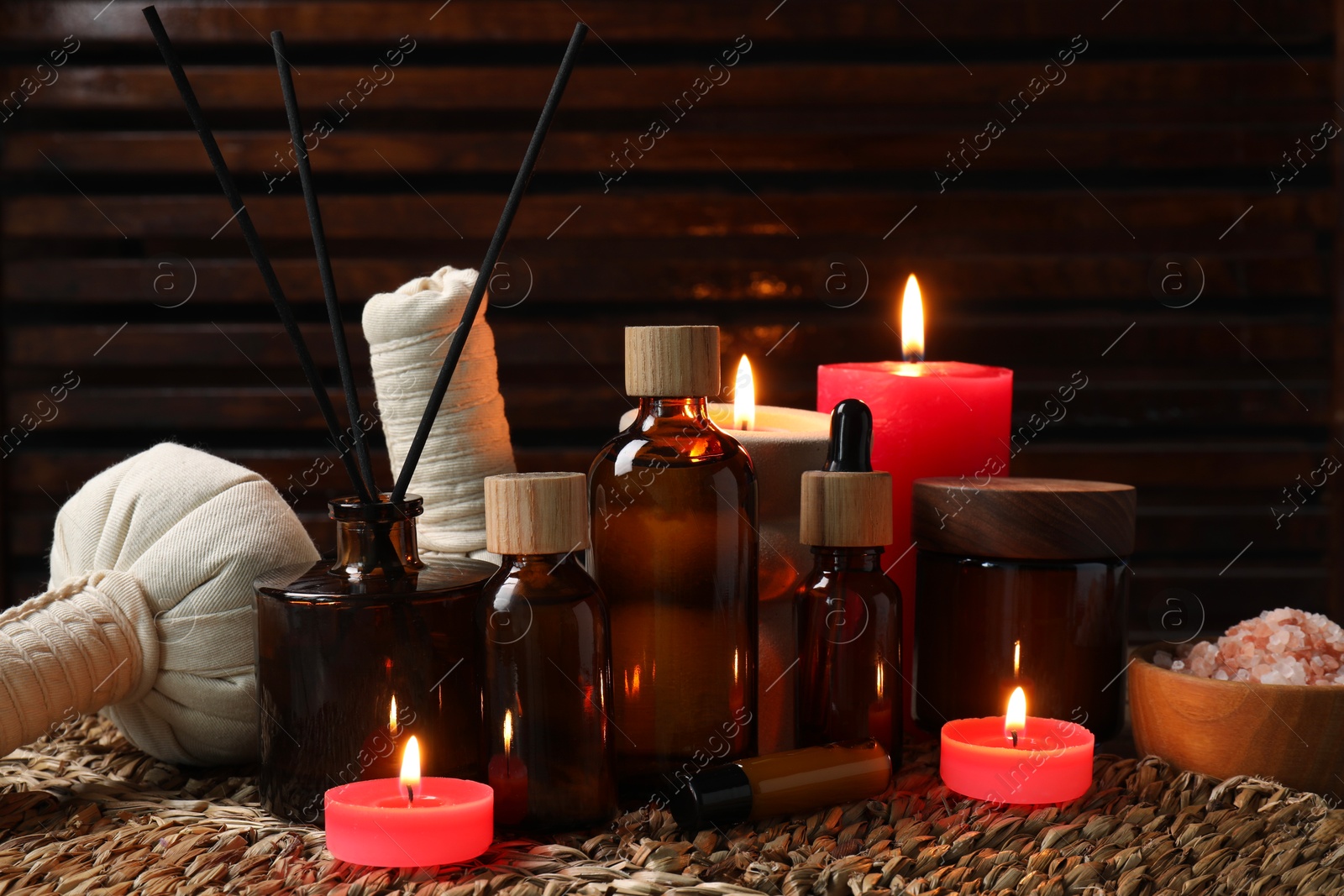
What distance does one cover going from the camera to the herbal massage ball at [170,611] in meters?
0.55

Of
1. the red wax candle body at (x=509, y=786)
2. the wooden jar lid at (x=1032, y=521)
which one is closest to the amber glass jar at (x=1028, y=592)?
the wooden jar lid at (x=1032, y=521)

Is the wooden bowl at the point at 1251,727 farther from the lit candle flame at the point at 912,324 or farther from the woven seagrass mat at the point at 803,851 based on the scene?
the lit candle flame at the point at 912,324

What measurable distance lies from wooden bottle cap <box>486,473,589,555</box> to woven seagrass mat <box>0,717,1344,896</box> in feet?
0.41

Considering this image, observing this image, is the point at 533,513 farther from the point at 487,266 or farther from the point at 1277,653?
the point at 1277,653

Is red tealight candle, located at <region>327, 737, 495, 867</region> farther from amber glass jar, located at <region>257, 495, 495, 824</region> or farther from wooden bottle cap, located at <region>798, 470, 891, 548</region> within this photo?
wooden bottle cap, located at <region>798, 470, 891, 548</region>

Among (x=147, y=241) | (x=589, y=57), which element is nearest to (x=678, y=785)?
(x=589, y=57)

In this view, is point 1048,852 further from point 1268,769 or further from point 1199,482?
point 1199,482

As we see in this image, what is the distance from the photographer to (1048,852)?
469 mm

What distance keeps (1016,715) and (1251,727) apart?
0.11 m

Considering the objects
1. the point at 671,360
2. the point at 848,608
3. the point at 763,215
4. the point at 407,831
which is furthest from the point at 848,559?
the point at 763,215

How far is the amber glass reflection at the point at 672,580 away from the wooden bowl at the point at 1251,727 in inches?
8.2

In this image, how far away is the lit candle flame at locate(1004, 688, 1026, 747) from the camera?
1.70ft

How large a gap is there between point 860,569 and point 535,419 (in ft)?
3.42

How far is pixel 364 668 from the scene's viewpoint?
488mm
